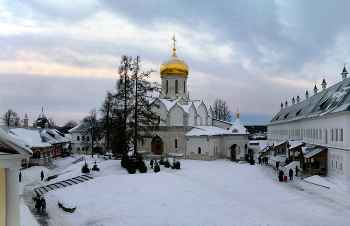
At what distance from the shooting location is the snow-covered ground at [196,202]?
37.8 feet

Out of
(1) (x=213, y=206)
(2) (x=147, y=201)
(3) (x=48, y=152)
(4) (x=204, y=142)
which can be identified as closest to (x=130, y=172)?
(2) (x=147, y=201)

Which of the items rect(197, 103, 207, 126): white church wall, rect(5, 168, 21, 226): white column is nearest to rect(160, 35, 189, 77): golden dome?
→ rect(197, 103, 207, 126): white church wall

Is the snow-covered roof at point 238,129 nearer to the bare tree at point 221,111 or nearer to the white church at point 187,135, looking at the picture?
the white church at point 187,135

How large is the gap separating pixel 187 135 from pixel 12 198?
26.5 metres

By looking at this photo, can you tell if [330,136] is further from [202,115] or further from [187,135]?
[202,115]

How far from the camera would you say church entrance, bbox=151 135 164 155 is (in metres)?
32.0

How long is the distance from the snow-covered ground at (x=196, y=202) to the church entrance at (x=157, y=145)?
12.7 metres

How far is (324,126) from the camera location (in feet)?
76.0

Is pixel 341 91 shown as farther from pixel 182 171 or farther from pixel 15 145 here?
pixel 15 145

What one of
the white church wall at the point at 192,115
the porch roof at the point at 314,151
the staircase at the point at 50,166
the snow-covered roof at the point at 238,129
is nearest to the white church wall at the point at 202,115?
the white church wall at the point at 192,115

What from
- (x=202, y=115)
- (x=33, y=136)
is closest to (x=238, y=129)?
(x=202, y=115)

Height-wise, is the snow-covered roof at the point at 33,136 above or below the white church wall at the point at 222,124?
below

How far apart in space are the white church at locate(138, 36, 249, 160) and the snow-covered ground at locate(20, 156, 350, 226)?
34.5 feet

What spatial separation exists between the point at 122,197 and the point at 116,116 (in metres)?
12.1
